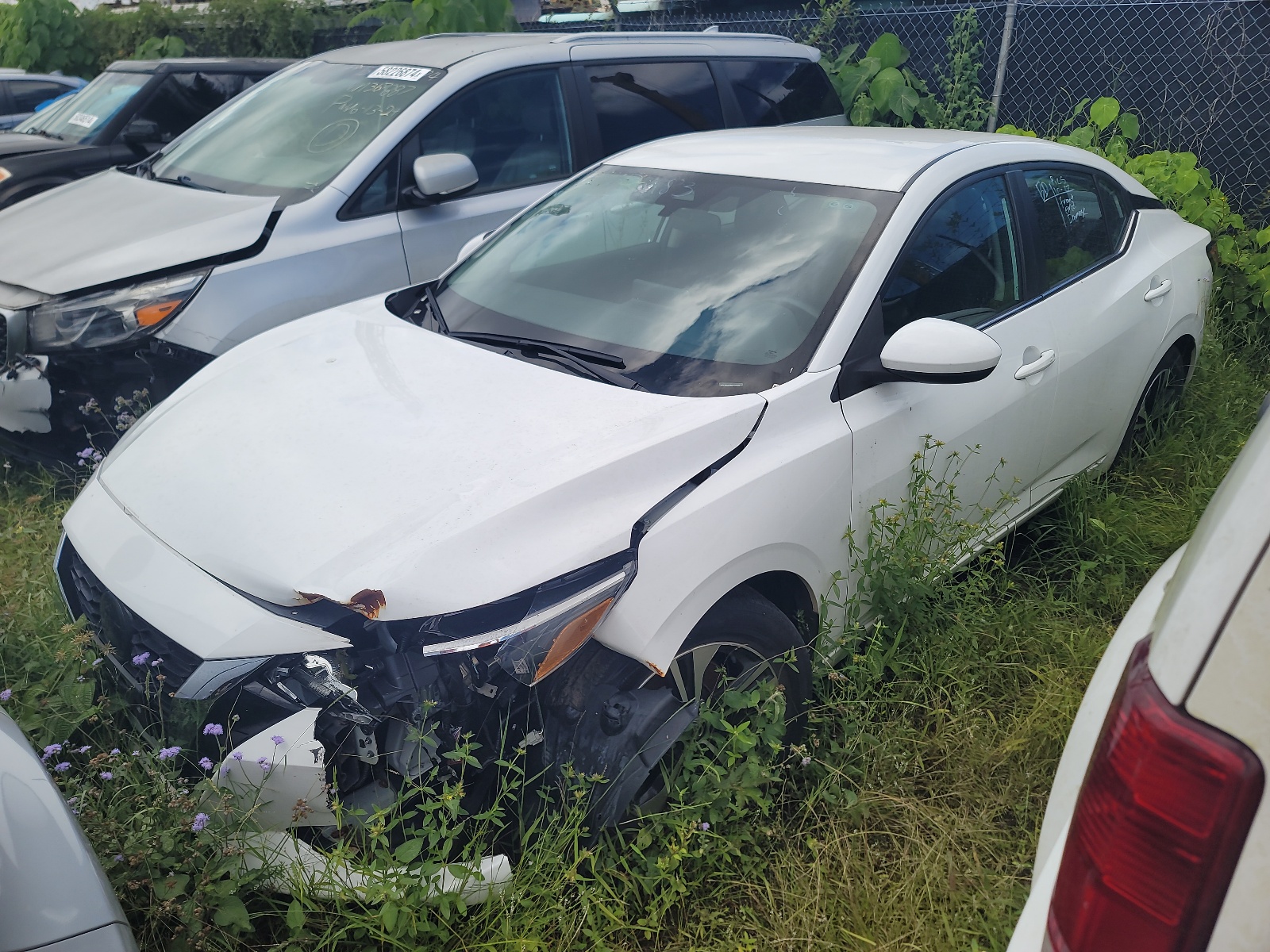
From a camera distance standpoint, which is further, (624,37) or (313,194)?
(624,37)

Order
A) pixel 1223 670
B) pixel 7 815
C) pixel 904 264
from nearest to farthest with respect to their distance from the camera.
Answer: pixel 1223 670 < pixel 7 815 < pixel 904 264

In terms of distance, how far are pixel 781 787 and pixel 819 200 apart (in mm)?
1683

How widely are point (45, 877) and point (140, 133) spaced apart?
6.64 metres

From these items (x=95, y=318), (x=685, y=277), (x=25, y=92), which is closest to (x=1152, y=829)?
(x=685, y=277)

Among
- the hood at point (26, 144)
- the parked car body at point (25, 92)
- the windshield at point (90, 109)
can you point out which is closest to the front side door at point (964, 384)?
the windshield at point (90, 109)

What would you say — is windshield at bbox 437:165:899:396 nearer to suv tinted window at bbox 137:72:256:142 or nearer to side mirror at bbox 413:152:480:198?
side mirror at bbox 413:152:480:198

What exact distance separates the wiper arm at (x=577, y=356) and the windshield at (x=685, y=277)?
3 cm

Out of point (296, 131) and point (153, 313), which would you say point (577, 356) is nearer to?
point (153, 313)

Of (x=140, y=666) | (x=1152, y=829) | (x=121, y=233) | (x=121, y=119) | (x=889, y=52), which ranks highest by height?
(x=889, y=52)

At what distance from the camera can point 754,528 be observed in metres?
2.33

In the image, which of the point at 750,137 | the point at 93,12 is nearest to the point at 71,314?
the point at 750,137

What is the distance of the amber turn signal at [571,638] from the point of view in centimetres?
205

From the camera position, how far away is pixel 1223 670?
41.0 inches

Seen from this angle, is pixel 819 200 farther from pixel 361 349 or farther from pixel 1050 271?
pixel 361 349
